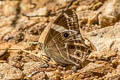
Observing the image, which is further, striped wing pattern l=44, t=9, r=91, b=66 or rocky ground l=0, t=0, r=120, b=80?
striped wing pattern l=44, t=9, r=91, b=66

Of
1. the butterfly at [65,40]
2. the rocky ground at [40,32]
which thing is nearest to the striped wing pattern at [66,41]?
the butterfly at [65,40]

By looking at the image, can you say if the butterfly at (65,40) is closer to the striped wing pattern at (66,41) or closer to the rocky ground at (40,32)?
the striped wing pattern at (66,41)

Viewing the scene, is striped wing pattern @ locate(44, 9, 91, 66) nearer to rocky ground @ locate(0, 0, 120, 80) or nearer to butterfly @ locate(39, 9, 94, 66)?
butterfly @ locate(39, 9, 94, 66)

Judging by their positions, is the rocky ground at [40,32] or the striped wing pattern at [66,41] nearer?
the rocky ground at [40,32]

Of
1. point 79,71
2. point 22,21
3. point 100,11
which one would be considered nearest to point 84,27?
point 100,11

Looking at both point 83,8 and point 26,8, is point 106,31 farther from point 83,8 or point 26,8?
point 26,8

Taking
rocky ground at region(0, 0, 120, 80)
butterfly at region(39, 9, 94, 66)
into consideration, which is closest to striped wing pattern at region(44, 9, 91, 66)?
butterfly at region(39, 9, 94, 66)
